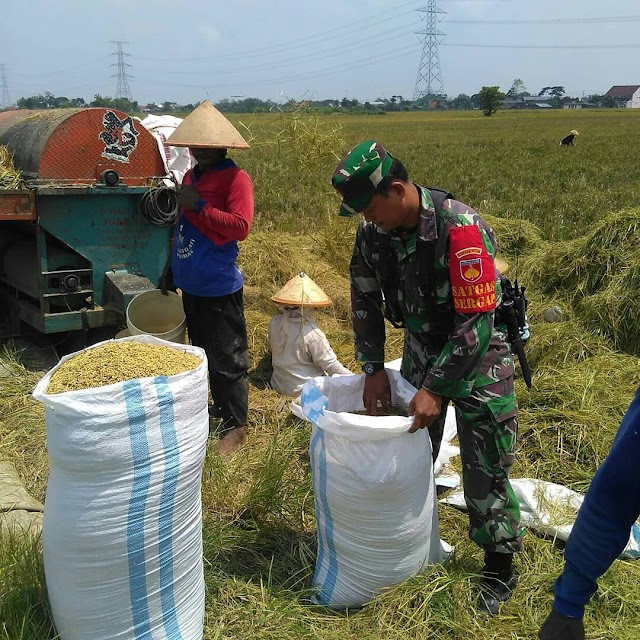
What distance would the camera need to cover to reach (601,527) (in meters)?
1.47

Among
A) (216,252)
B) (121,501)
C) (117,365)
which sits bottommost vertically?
(121,501)

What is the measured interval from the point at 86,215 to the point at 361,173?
321cm

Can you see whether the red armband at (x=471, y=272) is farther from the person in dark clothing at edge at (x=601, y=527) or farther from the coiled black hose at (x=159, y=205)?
the coiled black hose at (x=159, y=205)

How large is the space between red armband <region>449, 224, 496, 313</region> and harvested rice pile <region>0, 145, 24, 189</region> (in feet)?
11.9

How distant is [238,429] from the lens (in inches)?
161

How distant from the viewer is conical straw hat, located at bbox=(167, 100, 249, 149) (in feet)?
11.9

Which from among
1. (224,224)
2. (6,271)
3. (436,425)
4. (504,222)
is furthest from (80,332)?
(504,222)

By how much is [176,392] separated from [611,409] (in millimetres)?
3073

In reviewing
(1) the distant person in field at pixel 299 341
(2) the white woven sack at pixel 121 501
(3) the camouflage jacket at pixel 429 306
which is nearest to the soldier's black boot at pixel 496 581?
(3) the camouflage jacket at pixel 429 306

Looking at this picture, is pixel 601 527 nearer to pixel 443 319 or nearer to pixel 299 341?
pixel 443 319

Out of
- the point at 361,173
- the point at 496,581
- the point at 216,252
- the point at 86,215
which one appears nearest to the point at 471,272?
the point at 361,173

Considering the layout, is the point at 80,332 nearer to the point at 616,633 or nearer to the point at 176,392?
the point at 176,392

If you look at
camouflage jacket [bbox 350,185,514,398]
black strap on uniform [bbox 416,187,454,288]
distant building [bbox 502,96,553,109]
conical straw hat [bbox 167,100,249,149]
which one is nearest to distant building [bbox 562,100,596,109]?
distant building [bbox 502,96,553,109]

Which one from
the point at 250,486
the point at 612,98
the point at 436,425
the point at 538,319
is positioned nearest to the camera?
the point at 436,425
